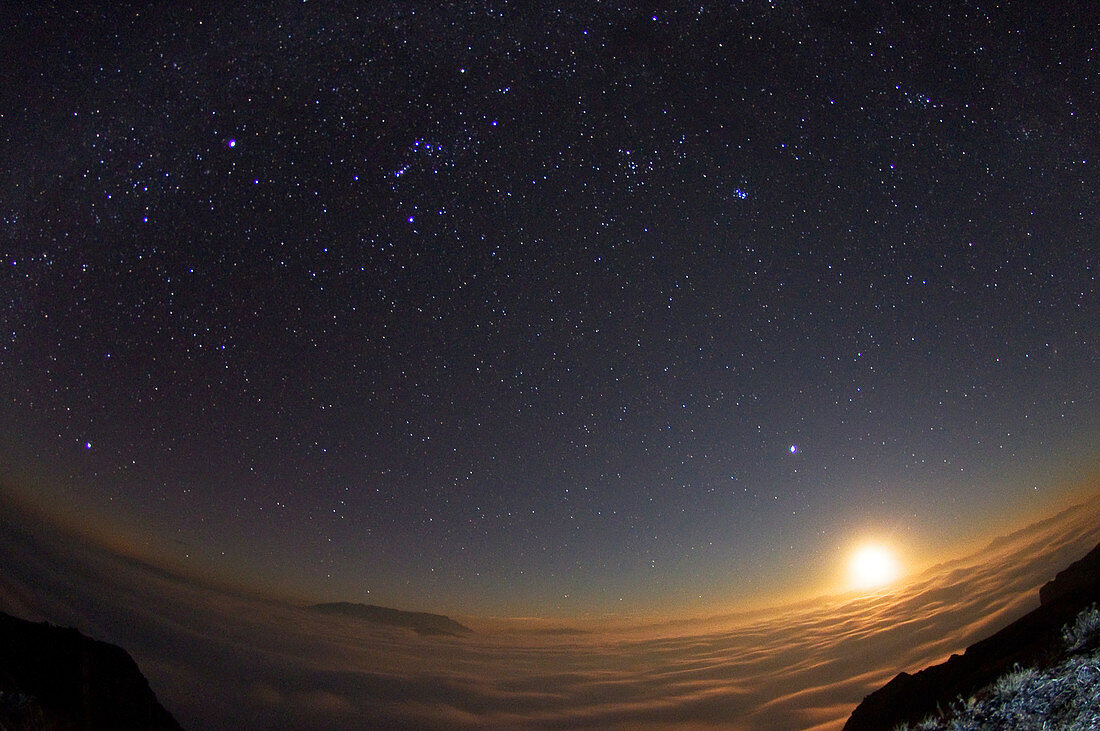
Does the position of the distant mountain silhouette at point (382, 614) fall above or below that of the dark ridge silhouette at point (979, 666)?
below

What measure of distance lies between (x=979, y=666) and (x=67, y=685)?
10.4 meters

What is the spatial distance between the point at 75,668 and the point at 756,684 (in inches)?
938

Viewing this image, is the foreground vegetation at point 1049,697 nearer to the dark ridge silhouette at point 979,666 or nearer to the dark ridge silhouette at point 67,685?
the dark ridge silhouette at point 979,666

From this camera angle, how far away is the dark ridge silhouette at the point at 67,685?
4746 mm

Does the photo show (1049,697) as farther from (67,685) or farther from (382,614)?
(382,614)

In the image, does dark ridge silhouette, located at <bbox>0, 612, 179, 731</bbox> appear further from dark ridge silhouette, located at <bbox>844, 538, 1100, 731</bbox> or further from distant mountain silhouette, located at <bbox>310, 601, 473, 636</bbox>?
distant mountain silhouette, located at <bbox>310, 601, 473, 636</bbox>

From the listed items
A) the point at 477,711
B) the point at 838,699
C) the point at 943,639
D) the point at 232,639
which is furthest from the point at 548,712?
the point at 232,639

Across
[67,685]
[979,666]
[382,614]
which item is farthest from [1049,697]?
[382,614]

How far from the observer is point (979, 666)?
15.3ft

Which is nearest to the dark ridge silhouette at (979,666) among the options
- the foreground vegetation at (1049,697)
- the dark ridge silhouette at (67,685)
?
the foreground vegetation at (1049,697)

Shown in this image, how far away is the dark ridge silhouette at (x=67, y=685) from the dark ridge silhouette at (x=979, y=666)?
8.84 meters

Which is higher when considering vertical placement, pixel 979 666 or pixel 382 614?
pixel 979 666

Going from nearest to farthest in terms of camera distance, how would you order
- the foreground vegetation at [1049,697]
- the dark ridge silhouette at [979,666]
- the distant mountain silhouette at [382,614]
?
the foreground vegetation at [1049,697]
the dark ridge silhouette at [979,666]
the distant mountain silhouette at [382,614]

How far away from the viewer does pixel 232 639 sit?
113 ft
